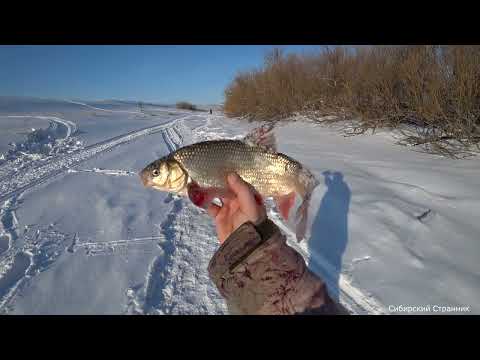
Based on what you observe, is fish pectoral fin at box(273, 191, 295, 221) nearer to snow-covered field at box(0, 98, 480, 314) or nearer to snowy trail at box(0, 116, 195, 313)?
snow-covered field at box(0, 98, 480, 314)

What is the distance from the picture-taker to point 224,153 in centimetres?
226

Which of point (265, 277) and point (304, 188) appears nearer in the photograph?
point (265, 277)

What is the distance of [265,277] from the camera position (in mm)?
1787

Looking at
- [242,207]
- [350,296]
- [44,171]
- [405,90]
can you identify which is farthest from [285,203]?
[405,90]

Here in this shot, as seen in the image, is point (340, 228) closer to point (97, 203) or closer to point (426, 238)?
point (426, 238)

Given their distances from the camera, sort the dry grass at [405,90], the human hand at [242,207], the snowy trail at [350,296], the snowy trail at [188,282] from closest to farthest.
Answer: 1. the human hand at [242,207]
2. the snowy trail at [350,296]
3. the snowy trail at [188,282]
4. the dry grass at [405,90]

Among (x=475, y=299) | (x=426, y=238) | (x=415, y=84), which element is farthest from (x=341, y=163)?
(x=475, y=299)

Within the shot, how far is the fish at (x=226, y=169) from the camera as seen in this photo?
2.26m

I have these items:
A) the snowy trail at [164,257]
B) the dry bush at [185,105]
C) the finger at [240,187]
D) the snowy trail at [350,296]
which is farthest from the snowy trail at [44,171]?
the dry bush at [185,105]

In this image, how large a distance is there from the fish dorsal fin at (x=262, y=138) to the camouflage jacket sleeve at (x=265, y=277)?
67 centimetres

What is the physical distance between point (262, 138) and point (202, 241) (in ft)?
6.66

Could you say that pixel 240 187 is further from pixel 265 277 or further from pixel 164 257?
pixel 164 257

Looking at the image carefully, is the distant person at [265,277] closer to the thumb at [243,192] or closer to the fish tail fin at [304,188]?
the thumb at [243,192]

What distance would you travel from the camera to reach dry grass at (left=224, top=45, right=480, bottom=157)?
5.96 metres
